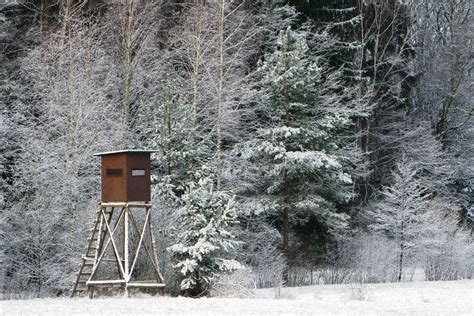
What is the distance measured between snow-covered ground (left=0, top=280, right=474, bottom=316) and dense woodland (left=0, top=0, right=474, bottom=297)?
2605mm

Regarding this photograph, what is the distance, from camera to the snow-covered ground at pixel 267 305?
39.5ft

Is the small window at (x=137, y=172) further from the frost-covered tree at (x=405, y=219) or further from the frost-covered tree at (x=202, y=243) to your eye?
the frost-covered tree at (x=405, y=219)

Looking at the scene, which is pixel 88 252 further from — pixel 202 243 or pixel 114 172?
pixel 202 243

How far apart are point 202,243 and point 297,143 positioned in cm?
798

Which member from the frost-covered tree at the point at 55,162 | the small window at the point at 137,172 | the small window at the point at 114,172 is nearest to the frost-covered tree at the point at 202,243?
the small window at the point at 137,172

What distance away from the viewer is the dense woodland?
781 inches

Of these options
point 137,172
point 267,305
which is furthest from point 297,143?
point 267,305

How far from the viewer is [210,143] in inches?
960

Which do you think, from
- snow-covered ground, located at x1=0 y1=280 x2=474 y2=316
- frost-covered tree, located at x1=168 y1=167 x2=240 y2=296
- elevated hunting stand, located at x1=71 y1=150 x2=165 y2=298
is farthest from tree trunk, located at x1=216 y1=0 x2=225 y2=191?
elevated hunting stand, located at x1=71 y1=150 x2=165 y2=298

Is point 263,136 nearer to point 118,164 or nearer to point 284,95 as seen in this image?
point 284,95

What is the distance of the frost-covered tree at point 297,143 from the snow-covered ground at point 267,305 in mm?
4901

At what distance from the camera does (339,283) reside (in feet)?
76.9

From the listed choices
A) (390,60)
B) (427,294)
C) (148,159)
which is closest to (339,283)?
(427,294)

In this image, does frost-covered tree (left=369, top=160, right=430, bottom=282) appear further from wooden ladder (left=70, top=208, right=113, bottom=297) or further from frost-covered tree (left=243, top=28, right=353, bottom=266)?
wooden ladder (left=70, top=208, right=113, bottom=297)
